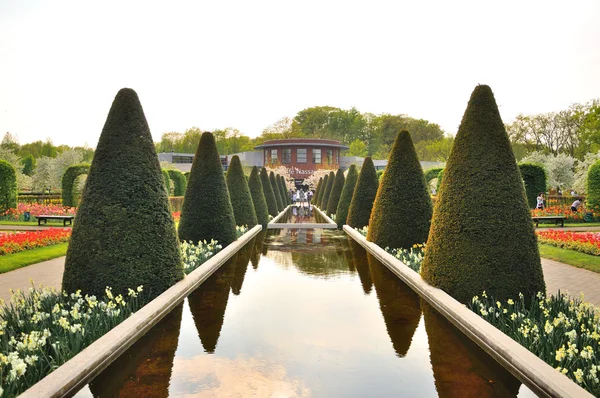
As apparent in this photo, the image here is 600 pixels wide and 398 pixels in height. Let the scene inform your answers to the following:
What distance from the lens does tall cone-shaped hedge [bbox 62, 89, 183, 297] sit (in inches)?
294

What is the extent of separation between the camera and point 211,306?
8180 mm

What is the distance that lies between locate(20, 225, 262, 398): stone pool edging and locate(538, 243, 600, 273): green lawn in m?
9.41

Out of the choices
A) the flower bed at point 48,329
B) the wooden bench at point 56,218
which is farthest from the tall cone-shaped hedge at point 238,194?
the flower bed at point 48,329

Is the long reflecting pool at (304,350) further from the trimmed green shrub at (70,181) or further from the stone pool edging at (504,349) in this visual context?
the trimmed green shrub at (70,181)

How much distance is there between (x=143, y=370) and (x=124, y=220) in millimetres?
3168

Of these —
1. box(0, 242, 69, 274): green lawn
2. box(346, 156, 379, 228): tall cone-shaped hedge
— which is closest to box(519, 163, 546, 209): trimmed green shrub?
box(346, 156, 379, 228): tall cone-shaped hedge

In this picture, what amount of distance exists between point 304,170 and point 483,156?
6455 centimetres

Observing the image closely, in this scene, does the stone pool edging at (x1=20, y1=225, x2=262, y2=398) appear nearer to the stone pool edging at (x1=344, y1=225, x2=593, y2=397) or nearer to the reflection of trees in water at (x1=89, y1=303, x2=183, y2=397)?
the reflection of trees in water at (x1=89, y1=303, x2=183, y2=397)

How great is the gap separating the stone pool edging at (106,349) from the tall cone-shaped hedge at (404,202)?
244 inches

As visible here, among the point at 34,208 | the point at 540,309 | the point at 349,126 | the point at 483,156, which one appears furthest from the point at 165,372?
the point at 349,126

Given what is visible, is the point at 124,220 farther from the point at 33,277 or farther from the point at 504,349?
the point at 504,349

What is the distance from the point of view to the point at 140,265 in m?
7.81

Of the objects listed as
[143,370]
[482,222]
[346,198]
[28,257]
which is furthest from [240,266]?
[346,198]

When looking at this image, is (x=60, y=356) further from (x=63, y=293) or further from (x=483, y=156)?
(x=483, y=156)
